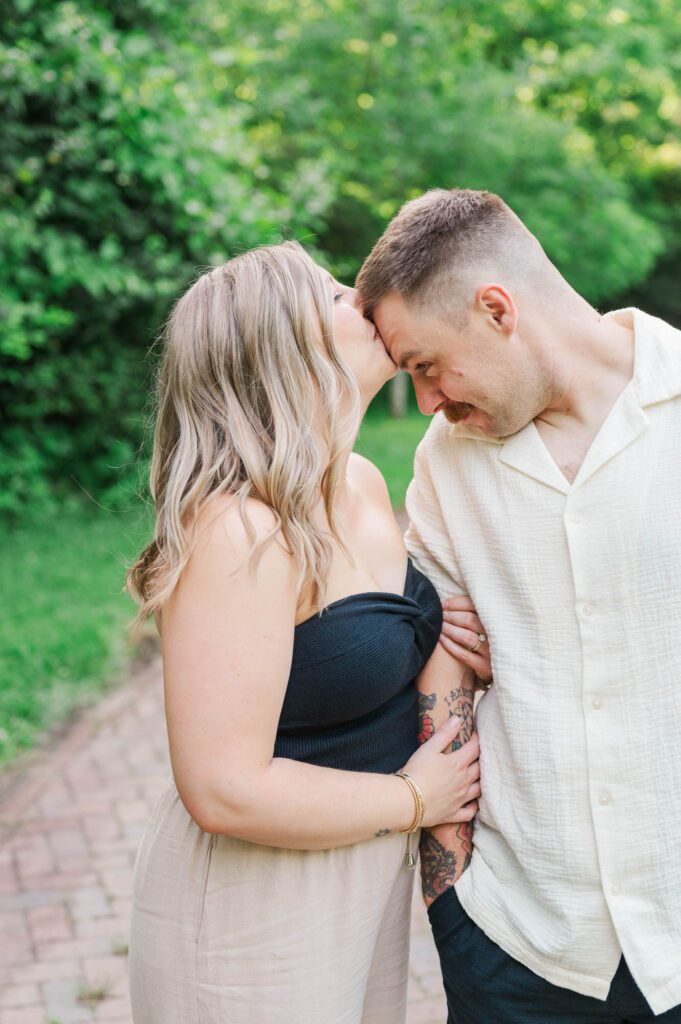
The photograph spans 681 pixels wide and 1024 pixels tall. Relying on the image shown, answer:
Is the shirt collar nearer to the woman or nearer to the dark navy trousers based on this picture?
the woman

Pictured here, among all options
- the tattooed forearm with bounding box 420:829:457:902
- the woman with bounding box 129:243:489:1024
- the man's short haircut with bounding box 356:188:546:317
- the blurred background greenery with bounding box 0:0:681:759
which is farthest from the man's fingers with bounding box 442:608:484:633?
the blurred background greenery with bounding box 0:0:681:759

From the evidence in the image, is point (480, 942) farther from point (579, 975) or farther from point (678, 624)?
point (678, 624)

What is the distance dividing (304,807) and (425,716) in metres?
0.46

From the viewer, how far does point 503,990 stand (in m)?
2.17

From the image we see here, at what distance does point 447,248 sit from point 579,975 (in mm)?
1554

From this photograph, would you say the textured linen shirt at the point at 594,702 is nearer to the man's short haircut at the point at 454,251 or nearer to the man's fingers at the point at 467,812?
the man's fingers at the point at 467,812

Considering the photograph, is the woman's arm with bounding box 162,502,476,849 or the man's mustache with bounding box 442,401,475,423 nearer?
the woman's arm with bounding box 162,502,476,849

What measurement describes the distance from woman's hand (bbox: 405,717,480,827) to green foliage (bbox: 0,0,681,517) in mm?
1307

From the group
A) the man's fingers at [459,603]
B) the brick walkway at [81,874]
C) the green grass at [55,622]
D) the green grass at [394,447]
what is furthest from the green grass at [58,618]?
the green grass at [394,447]

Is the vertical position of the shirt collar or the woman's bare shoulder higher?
the shirt collar

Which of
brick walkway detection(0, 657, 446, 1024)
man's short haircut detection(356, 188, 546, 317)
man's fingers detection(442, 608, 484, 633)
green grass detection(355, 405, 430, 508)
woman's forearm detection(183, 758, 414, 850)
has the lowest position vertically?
green grass detection(355, 405, 430, 508)

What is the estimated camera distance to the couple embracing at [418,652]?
198 cm

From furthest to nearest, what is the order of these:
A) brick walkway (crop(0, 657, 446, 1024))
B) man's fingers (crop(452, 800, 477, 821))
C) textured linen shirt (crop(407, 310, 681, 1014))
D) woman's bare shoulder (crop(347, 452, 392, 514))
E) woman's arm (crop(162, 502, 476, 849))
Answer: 1. brick walkway (crop(0, 657, 446, 1024))
2. woman's bare shoulder (crop(347, 452, 392, 514))
3. man's fingers (crop(452, 800, 477, 821))
4. textured linen shirt (crop(407, 310, 681, 1014))
5. woman's arm (crop(162, 502, 476, 849))

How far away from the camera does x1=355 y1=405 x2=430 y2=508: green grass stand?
12188 mm
